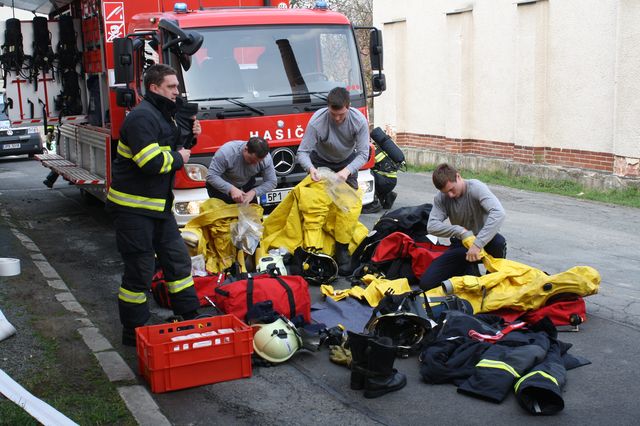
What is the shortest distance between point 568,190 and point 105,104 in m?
7.77

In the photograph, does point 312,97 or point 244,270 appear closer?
point 244,270

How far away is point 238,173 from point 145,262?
2.42m

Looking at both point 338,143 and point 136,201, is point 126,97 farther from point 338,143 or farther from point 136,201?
point 136,201

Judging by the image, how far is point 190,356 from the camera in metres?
5.26

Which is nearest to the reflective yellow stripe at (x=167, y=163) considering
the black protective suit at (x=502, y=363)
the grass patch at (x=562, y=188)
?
the black protective suit at (x=502, y=363)

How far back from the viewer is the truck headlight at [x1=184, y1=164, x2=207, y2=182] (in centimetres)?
897

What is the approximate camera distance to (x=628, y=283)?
7.75m

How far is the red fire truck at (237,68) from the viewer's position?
901 cm

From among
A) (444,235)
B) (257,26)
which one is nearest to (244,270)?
(444,235)

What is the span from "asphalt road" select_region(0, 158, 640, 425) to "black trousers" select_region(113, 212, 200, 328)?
0.33 meters


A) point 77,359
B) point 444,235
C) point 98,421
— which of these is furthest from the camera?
point 444,235

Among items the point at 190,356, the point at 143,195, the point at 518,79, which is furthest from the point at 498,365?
the point at 518,79

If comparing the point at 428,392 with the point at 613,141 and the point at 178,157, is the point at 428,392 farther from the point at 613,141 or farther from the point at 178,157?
the point at 613,141

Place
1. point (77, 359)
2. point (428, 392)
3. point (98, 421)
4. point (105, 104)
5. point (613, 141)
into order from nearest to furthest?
point (98, 421) < point (428, 392) < point (77, 359) < point (105, 104) < point (613, 141)
